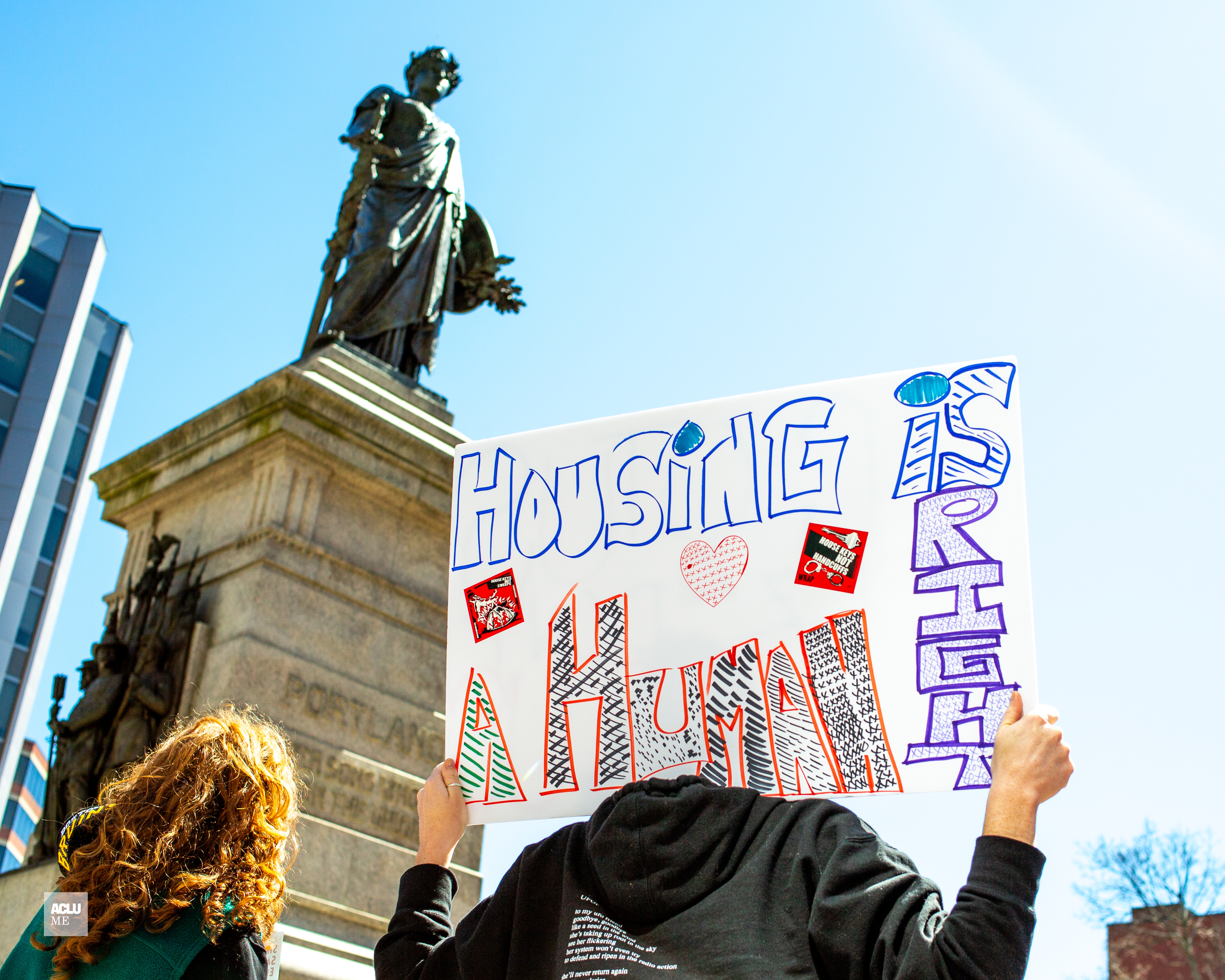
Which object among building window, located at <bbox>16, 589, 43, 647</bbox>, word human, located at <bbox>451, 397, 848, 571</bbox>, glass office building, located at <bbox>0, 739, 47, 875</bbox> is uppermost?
building window, located at <bbox>16, 589, 43, 647</bbox>

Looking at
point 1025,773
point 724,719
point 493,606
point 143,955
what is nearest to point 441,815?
point 493,606

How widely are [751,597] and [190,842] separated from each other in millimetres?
1079

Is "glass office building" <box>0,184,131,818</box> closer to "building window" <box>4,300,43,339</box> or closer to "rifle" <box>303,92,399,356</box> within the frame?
"building window" <box>4,300,43,339</box>

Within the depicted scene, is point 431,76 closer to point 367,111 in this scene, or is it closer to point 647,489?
point 367,111

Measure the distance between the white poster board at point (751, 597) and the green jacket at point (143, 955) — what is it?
2.37ft

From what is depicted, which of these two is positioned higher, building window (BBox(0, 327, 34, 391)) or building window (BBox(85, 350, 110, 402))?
building window (BBox(85, 350, 110, 402))

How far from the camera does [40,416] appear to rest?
4812cm

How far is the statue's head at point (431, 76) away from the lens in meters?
7.62

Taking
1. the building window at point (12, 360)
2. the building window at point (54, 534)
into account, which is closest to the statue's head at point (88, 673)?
the building window at point (54, 534)

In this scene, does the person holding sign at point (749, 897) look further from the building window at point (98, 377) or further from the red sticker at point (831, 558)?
the building window at point (98, 377)

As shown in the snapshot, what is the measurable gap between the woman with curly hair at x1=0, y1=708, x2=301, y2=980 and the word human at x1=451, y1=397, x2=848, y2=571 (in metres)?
0.78

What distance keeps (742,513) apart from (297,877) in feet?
10.4

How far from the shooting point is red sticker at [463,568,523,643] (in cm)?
261

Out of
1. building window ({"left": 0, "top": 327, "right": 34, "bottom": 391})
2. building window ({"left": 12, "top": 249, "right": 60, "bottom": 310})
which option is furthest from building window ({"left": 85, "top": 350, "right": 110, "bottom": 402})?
building window ({"left": 12, "top": 249, "right": 60, "bottom": 310})
